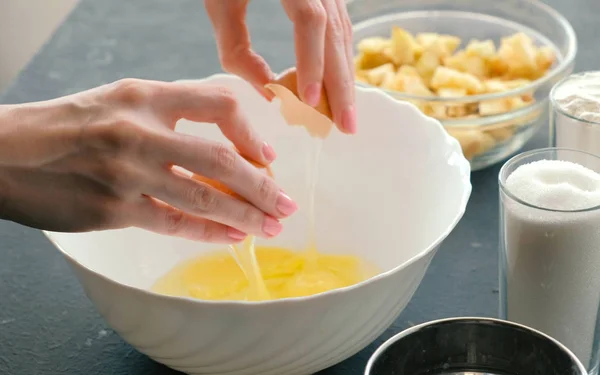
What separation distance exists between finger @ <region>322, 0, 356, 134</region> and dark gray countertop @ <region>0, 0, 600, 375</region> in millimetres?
253

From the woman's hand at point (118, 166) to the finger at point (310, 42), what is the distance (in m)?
0.16

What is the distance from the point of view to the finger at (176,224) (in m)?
0.85

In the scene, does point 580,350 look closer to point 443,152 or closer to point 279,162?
point 443,152

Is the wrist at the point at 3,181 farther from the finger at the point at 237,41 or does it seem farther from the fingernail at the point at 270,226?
the finger at the point at 237,41

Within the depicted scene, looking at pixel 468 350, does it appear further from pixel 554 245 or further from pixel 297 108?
pixel 297 108

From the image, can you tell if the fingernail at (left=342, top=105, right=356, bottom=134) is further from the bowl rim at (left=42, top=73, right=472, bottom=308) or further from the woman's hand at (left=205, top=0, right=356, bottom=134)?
the bowl rim at (left=42, top=73, right=472, bottom=308)


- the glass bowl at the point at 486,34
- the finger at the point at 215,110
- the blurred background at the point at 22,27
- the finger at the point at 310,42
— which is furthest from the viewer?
the blurred background at the point at 22,27

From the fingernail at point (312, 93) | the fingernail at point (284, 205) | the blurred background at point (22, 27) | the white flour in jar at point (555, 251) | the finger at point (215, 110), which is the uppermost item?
the finger at point (215, 110)

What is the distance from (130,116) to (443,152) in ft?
1.50

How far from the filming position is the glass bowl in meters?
1.27

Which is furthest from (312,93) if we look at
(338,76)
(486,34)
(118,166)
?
(486,34)

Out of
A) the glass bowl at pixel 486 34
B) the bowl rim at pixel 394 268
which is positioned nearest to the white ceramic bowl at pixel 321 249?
the bowl rim at pixel 394 268

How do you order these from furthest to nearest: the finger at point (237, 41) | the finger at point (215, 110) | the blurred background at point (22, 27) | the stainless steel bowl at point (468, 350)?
the blurred background at point (22, 27), the finger at point (237, 41), the finger at point (215, 110), the stainless steel bowl at point (468, 350)

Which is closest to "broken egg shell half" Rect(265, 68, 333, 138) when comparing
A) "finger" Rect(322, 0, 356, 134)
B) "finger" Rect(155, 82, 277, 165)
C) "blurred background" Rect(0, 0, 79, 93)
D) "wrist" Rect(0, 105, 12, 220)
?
"finger" Rect(322, 0, 356, 134)
